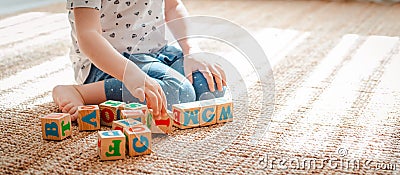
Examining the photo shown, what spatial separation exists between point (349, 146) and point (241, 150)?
17 cm

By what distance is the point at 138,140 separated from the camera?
2.84 ft

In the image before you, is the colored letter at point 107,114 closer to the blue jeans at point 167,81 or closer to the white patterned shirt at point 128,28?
the blue jeans at point 167,81

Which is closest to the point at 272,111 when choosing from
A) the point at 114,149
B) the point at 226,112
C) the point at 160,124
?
the point at 226,112

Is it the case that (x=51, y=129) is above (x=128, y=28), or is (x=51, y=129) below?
below

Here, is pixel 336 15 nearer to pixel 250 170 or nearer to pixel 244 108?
pixel 244 108

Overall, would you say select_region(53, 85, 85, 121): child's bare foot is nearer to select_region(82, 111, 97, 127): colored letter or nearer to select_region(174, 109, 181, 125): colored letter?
select_region(82, 111, 97, 127): colored letter

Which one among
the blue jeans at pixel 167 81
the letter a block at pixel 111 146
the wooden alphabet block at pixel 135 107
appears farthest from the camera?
the blue jeans at pixel 167 81

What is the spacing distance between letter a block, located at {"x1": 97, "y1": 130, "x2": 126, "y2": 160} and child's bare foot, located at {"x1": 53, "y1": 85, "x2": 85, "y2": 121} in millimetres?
201

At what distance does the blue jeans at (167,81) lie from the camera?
41.6 inches

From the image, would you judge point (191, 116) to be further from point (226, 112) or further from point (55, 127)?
point (55, 127)

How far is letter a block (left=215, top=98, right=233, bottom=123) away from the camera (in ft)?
3.29

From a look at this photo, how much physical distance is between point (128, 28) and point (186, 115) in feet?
0.86

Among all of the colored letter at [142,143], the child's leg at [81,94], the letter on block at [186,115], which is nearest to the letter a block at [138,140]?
the colored letter at [142,143]

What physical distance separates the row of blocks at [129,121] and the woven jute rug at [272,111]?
2 centimetres
